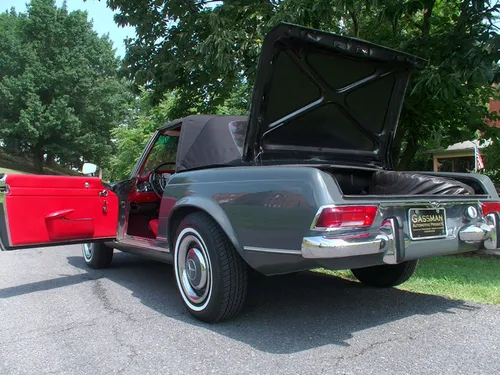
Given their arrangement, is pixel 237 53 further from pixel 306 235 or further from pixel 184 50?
pixel 306 235

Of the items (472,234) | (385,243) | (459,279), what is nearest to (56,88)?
(459,279)

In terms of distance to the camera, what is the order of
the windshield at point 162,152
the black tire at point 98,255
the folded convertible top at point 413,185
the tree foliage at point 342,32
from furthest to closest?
1. the black tire at point 98,255
2. the tree foliage at point 342,32
3. the windshield at point 162,152
4. the folded convertible top at point 413,185

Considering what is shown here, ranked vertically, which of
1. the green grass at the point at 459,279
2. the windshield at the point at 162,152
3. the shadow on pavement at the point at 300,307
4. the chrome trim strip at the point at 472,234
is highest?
the windshield at the point at 162,152

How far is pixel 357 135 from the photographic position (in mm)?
4410

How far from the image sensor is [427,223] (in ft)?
10.6

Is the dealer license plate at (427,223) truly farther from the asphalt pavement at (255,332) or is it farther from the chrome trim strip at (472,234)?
the asphalt pavement at (255,332)

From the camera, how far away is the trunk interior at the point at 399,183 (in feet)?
12.7

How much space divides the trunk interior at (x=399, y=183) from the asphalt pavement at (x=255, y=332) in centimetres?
105

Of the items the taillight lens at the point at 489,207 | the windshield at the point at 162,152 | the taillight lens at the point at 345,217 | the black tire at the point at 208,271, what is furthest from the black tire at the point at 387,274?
the windshield at the point at 162,152

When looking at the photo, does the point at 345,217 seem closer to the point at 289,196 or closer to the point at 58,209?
the point at 289,196

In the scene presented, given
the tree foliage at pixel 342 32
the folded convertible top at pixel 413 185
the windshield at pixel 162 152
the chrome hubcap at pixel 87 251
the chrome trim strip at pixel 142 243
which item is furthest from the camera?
the chrome hubcap at pixel 87 251

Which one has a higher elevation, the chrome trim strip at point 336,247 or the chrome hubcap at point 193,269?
the chrome trim strip at point 336,247

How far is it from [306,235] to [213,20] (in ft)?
14.5

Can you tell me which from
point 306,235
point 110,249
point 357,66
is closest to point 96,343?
point 306,235
